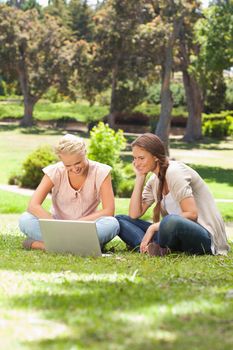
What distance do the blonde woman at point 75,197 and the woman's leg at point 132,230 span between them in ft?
0.49

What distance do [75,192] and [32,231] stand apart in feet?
1.82

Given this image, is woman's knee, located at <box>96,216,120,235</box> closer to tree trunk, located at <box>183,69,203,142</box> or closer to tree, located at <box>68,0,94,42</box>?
tree trunk, located at <box>183,69,203,142</box>

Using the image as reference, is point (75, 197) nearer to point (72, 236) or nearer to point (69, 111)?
point (72, 236)

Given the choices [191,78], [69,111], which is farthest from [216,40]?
[69,111]

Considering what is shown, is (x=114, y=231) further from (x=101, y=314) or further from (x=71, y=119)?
(x=71, y=119)

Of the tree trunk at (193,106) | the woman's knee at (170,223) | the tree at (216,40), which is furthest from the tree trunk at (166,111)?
the woman's knee at (170,223)

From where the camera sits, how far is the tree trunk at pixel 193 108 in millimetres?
42906

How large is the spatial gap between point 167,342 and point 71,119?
50317 mm


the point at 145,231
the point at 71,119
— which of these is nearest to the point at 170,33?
the point at 71,119

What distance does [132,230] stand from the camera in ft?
23.8

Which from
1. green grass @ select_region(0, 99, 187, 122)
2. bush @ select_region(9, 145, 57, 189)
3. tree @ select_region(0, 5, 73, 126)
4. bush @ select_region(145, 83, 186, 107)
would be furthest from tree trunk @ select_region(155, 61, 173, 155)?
bush @ select_region(145, 83, 186, 107)

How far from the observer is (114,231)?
23.3 ft

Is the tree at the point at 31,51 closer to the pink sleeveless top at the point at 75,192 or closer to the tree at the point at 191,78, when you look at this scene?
the tree at the point at 191,78

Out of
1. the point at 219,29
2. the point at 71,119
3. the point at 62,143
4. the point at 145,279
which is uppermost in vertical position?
the point at 219,29
